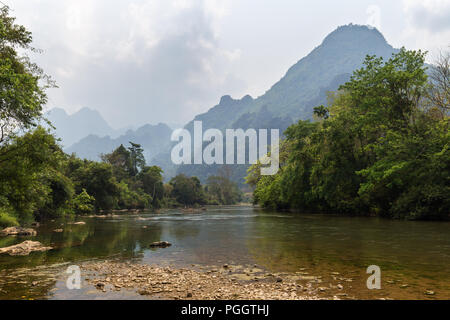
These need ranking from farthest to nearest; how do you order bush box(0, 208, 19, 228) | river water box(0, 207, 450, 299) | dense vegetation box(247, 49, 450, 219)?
dense vegetation box(247, 49, 450, 219) < bush box(0, 208, 19, 228) < river water box(0, 207, 450, 299)

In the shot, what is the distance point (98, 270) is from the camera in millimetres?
11703

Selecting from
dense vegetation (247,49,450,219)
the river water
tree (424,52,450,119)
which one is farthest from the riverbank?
tree (424,52,450,119)

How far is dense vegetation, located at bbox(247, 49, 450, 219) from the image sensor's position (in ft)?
109

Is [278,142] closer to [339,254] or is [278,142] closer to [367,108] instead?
[367,108]

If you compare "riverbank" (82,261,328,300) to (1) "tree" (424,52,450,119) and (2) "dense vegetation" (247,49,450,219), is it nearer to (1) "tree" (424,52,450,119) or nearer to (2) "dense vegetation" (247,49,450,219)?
(2) "dense vegetation" (247,49,450,219)

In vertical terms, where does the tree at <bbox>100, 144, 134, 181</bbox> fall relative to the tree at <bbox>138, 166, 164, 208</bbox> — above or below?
above

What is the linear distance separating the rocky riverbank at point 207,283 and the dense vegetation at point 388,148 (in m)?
29.0

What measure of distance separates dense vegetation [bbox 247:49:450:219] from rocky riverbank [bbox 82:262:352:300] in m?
29.0

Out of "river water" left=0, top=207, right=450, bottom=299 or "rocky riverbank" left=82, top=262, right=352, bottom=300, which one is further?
"river water" left=0, top=207, right=450, bottom=299

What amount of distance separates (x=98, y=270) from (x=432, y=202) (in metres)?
34.5

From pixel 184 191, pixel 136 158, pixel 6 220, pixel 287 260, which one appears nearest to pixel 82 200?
pixel 6 220

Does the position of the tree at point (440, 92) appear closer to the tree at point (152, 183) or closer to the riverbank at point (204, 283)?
the riverbank at point (204, 283)

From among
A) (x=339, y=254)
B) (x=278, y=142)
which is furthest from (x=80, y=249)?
(x=278, y=142)

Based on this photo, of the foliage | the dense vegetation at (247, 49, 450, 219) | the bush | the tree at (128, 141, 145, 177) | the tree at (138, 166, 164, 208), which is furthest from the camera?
the tree at (128, 141, 145, 177)
